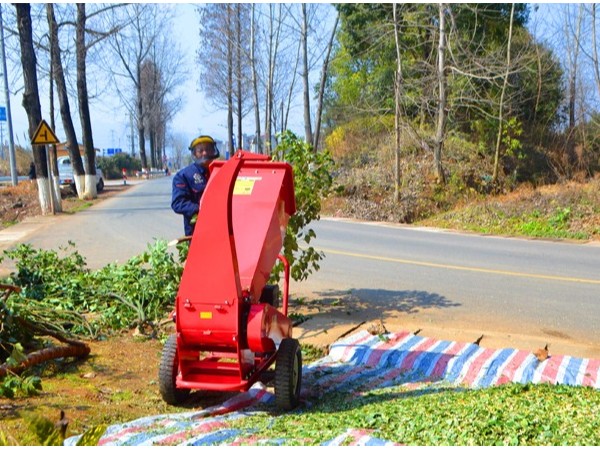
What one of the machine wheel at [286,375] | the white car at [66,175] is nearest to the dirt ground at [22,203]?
the white car at [66,175]

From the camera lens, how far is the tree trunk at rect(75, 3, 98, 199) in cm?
2706

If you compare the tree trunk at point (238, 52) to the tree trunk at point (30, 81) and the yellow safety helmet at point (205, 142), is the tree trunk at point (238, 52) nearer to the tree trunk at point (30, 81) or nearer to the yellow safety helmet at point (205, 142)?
the tree trunk at point (30, 81)

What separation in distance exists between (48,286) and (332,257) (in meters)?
6.05

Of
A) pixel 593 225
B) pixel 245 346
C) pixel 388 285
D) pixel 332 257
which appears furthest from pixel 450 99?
pixel 245 346

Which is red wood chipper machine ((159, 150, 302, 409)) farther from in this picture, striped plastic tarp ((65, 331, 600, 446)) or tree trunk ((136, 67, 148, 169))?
tree trunk ((136, 67, 148, 169))

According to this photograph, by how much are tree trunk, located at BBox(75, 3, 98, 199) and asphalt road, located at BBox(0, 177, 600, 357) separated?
11872mm

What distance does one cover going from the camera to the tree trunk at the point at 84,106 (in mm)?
27062

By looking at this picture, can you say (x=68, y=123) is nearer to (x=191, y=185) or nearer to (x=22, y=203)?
(x=22, y=203)

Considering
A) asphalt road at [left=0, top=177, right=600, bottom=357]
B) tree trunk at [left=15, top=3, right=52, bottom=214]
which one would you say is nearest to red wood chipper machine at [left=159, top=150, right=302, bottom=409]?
asphalt road at [left=0, top=177, right=600, bottom=357]

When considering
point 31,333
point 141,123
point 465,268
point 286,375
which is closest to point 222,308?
point 286,375

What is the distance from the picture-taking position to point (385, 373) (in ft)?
18.8

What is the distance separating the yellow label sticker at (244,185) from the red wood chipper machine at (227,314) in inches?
8.1

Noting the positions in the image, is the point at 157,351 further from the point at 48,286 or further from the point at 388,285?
the point at 388,285

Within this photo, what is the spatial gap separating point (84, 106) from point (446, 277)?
2602cm
